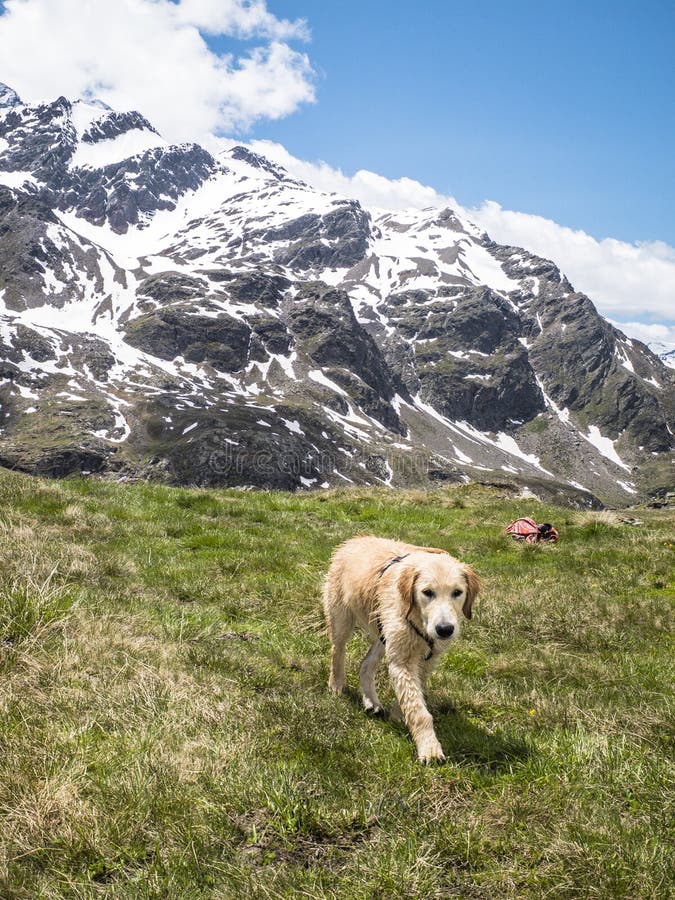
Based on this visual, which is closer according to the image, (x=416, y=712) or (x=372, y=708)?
(x=416, y=712)

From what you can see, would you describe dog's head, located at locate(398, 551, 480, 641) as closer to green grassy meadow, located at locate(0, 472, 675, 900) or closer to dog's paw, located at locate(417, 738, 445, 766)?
dog's paw, located at locate(417, 738, 445, 766)

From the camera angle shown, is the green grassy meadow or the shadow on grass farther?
the shadow on grass

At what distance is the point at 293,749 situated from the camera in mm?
4852

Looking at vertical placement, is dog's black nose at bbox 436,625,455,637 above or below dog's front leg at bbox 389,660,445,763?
above

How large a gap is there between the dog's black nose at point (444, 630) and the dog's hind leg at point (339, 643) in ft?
6.53

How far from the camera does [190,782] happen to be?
13.4 feet

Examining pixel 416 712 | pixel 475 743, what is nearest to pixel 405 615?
pixel 416 712

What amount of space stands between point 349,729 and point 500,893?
2.25 meters

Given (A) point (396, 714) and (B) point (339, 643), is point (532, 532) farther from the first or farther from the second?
(A) point (396, 714)

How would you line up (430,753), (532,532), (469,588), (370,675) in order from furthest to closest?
(532,532)
(370,675)
(469,588)
(430,753)

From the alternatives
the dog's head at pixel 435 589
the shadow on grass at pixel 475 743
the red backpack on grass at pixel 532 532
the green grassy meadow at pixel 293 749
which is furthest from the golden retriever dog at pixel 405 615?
the red backpack on grass at pixel 532 532

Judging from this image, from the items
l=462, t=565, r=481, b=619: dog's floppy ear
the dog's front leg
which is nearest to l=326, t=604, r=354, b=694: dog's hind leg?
the dog's front leg

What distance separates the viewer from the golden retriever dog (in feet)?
17.3

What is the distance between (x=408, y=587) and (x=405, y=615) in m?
0.30
